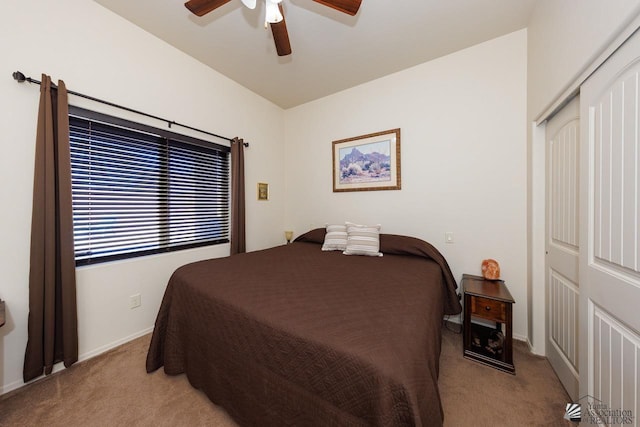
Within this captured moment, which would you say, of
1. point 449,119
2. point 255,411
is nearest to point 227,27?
point 449,119

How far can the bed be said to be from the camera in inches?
31.8

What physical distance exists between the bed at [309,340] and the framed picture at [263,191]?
1480mm

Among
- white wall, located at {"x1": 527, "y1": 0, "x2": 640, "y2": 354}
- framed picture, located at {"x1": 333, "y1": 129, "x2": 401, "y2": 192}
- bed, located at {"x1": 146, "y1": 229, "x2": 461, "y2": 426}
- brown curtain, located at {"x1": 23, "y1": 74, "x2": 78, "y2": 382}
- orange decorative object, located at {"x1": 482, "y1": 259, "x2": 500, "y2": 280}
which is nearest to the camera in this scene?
bed, located at {"x1": 146, "y1": 229, "x2": 461, "y2": 426}

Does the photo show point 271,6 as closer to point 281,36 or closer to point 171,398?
point 281,36

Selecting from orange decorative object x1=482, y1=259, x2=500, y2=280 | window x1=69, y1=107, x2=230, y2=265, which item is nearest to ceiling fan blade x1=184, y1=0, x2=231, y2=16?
window x1=69, y1=107, x2=230, y2=265

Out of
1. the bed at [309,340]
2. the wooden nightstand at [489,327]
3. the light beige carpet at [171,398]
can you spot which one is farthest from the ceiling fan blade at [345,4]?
the light beige carpet at [171,398]

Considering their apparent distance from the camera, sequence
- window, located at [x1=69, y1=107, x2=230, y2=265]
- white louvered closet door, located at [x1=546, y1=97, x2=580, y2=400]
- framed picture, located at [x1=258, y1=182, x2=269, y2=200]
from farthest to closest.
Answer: framed picture, located at [x1=258, y1=182, x2=269, y2=200] < window, located at [x1=69, y1=107, x2=230, y2=265] < white louvered closet door, located at [x1=546, y1=97, x2=580, y2=400]

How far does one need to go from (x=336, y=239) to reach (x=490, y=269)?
1.49 meters

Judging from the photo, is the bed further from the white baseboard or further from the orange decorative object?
the white baseboard

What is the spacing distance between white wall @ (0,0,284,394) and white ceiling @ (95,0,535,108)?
0.23 m

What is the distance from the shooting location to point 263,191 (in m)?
3.33

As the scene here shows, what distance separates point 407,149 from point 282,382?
8.17 feet

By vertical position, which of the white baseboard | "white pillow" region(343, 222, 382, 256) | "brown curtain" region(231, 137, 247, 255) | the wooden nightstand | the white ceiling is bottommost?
the white baseboard

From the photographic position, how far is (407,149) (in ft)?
8.56
